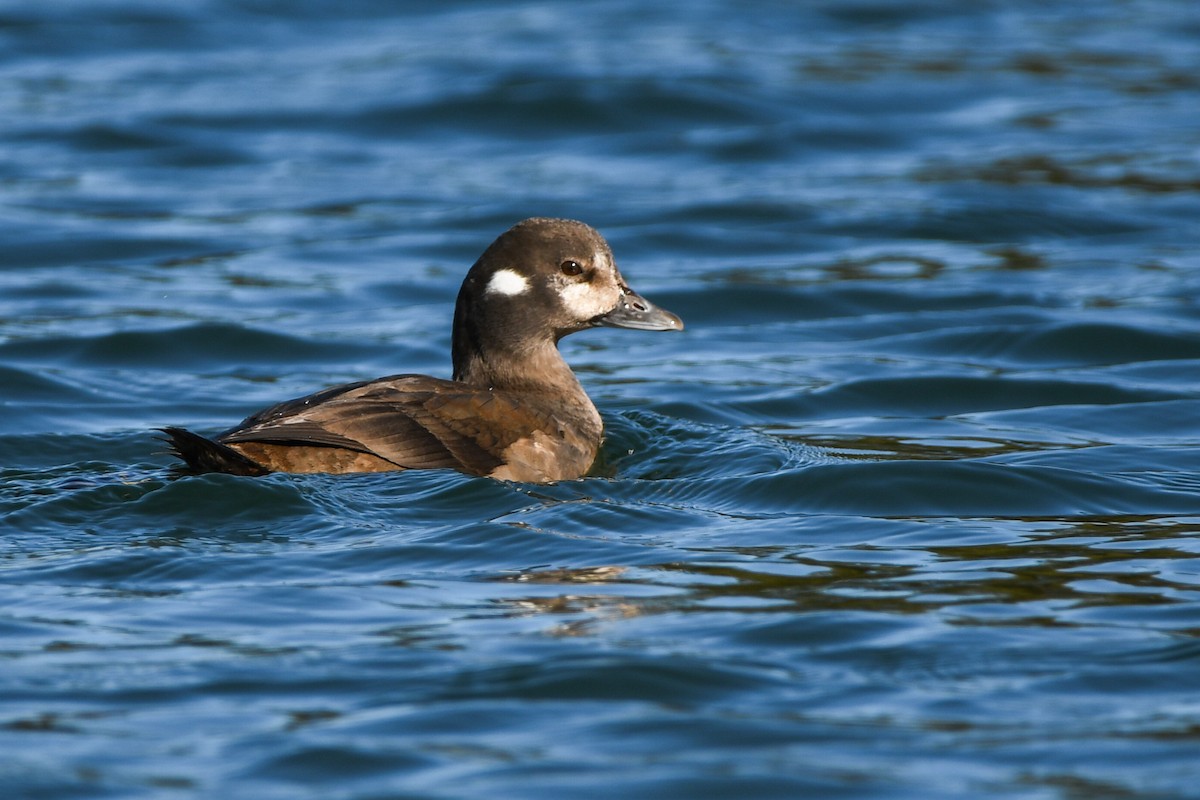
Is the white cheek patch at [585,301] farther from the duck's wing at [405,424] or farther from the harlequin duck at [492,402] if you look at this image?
the duck's wing at [405,424]

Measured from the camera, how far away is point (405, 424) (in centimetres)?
691

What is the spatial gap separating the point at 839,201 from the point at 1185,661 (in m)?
9.51

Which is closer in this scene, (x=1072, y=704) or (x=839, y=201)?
(x=1072, y=704)

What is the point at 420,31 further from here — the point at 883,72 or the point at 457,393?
the point at 457,393

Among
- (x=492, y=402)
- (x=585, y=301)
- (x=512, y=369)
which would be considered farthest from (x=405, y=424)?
(x=585, y=301)

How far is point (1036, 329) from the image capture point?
1084cm

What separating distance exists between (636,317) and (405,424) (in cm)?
168

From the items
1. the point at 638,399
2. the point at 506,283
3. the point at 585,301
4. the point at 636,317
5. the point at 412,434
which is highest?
the point at 506,283

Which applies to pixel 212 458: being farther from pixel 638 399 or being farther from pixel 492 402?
pixel 638 399

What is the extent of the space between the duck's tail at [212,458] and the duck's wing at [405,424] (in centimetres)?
9

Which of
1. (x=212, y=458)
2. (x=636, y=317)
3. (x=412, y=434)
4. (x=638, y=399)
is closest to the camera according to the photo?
(x=212, y=458)

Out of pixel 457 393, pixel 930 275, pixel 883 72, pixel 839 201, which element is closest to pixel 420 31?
pixel 883 72

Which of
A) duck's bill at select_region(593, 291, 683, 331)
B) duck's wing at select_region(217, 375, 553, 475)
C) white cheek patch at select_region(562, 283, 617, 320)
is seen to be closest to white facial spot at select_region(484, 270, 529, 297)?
white cheek patch at select_region(562, 283, 617, 320)

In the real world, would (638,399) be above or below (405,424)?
below
